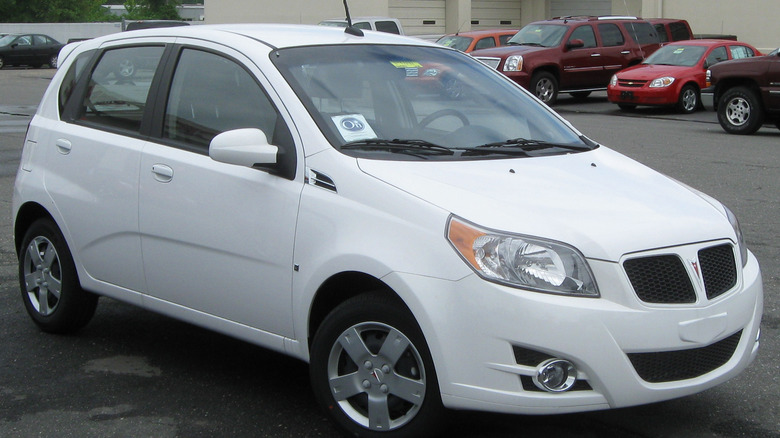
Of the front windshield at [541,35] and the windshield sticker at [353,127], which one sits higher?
the windshield sticker at [353,127]

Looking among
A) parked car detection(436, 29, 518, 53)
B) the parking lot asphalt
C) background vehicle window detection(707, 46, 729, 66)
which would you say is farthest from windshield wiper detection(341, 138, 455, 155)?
parked car detection(436, 29, 518, 53)

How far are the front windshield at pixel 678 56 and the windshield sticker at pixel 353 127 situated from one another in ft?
60.4

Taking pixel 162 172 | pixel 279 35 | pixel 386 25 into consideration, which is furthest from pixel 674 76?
pixel 162 172

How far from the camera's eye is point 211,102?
4.78 metres

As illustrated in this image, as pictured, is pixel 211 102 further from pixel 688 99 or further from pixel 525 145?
pixel 688 99

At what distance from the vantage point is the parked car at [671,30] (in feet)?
87.0

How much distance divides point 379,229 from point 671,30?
2454 centimetres

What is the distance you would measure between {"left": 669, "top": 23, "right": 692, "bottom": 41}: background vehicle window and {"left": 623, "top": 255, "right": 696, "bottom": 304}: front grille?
79.8ft

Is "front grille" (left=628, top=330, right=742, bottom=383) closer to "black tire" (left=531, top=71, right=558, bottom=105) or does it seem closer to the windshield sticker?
the windshield sticker

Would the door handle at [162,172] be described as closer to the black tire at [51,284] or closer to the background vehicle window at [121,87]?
the background vehicle window at [121,87]

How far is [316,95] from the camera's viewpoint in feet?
14.6

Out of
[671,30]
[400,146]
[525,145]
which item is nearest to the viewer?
[400,146]

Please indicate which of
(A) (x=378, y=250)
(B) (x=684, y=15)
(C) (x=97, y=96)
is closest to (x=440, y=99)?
(A) (x=378, y=250)

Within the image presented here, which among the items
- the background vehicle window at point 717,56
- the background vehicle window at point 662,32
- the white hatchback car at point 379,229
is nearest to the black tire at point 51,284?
the white hatchback car at point 379,229
